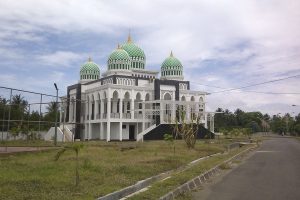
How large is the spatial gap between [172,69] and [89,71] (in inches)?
592

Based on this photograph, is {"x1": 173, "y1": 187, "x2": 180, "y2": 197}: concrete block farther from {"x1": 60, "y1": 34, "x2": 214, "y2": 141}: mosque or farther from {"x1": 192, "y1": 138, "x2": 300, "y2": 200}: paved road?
{"x1": 60, "y1": 34, "x2": 214, "y2": 141}: mosque

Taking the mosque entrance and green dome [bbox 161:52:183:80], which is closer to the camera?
the mosque entrance

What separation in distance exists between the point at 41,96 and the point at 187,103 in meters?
29.9

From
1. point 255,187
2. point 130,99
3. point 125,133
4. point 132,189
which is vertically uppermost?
point 130,99

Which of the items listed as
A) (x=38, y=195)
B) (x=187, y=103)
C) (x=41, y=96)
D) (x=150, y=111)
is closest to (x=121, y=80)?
(x=150, y=111)

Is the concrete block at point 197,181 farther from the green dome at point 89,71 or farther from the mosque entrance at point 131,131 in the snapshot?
the green dome at point 89,71

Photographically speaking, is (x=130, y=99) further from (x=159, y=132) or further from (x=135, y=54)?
(x=135, y=54)

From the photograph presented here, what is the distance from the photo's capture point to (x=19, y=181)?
10516 millimetres

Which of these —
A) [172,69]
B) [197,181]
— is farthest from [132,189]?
[172,69]

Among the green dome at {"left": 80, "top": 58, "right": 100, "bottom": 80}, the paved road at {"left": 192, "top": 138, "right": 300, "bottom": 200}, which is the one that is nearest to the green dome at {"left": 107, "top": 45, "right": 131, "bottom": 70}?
the green dome at {"left": 80, "top": 58, "right": 100, "bottom": 80}

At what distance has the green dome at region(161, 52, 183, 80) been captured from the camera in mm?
66188

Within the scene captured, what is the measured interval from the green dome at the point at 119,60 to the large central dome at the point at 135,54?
334 cm

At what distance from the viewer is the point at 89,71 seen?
67.7 m

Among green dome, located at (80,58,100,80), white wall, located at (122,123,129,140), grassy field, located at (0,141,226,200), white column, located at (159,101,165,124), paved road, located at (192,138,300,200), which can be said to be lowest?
paved road, located at (192,138,300,200)
